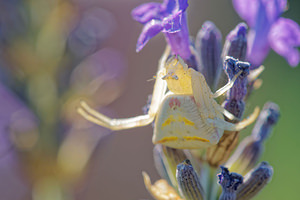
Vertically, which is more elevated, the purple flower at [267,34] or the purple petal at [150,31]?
the purple petal at [150,31]

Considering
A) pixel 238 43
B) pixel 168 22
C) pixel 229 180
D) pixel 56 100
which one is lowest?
pixel 56 100

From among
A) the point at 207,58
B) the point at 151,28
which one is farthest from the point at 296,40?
the point at 151,28

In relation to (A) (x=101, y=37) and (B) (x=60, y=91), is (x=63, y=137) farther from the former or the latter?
(A) (x=101, y=37)

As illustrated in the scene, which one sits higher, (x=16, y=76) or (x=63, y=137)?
(x=16, y=76)

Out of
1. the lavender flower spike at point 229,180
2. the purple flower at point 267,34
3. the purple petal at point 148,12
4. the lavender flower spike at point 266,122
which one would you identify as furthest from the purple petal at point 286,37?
the lavender flower spike at point 229,180

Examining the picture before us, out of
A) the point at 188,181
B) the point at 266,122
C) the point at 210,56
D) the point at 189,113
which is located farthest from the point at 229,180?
the point at 210,56

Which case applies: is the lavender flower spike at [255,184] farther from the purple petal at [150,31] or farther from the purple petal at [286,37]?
the purple petal at [150,31]

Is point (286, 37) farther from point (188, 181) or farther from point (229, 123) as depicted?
point (188, 181)

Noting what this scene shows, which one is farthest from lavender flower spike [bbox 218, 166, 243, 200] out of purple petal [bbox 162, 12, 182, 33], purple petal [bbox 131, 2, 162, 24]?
purple petal [bbox 131, 2, 162, 24]
